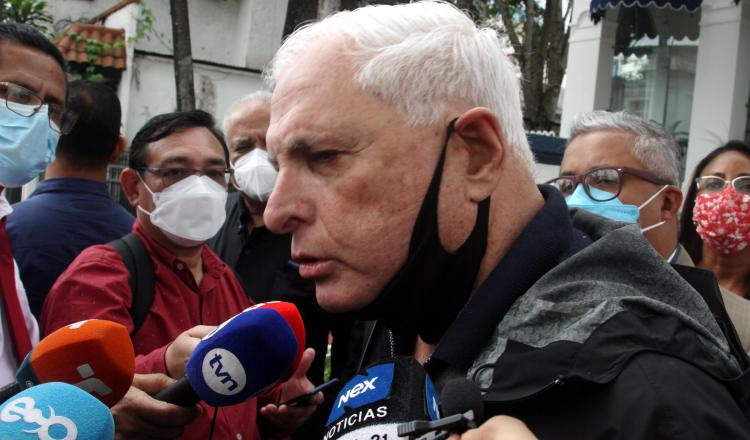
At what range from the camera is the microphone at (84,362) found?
1.68 m

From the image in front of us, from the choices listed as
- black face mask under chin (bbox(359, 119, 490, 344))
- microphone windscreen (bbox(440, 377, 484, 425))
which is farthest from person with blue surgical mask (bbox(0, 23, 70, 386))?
microphone windscreen (bbox(440, 377, 484, 425))

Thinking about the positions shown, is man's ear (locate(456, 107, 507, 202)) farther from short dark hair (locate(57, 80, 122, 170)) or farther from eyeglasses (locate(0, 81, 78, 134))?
short dark hair (locate(57, 80, 122, 170))

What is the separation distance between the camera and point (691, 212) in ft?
13.2

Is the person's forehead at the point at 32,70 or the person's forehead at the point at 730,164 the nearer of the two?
the person's forehead at the point at 32,70

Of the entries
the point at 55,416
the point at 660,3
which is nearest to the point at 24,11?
the point at 660,3

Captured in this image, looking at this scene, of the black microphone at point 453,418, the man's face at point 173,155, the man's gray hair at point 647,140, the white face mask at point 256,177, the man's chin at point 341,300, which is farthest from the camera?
the white face mask at point 256,177

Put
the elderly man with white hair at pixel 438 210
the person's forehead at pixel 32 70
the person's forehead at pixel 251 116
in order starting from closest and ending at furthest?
the elderly man with white hair at pixel 438 210 → the person's forehead at pixel 32 70 → the person's forehead at pixel 251 116

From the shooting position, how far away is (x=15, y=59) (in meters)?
2.69

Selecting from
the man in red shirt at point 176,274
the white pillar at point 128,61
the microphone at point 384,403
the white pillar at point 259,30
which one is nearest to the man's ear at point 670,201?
the man in red shirt at point 176,274

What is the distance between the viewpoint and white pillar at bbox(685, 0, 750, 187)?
25.3ft

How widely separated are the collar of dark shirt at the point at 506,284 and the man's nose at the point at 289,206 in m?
0.39

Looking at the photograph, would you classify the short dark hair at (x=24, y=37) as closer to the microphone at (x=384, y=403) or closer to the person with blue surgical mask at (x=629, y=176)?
the microphone at (x=384, y=403)

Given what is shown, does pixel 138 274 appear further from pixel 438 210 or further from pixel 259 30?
pixel 259 30

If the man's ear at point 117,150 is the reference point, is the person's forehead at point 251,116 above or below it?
above
